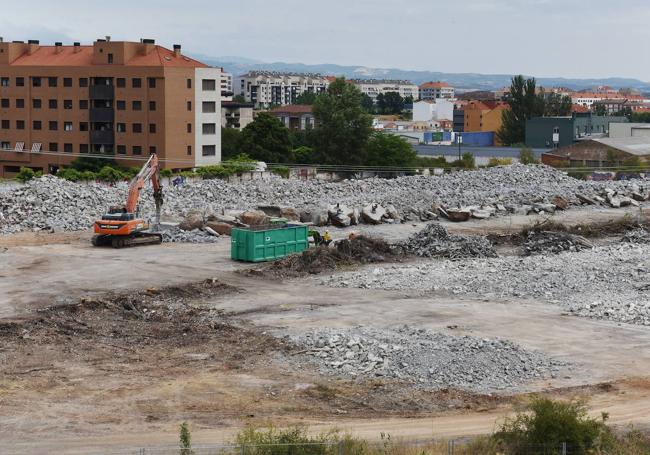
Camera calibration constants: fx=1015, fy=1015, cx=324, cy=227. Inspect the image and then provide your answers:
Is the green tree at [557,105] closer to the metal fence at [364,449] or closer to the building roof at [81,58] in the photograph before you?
the building roof at [81,58]

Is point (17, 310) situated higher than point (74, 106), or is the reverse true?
point (74, 106)

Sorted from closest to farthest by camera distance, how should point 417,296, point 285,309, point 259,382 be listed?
point 259,382 < point 285,309 < point 417,296

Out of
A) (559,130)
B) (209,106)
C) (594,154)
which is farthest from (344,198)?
(559,130)

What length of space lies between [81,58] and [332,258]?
5113cm

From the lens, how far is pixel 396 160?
84.1m

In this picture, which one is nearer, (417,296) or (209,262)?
(417,296)

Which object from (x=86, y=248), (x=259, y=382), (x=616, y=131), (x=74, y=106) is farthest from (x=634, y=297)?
(x=616, y=131)

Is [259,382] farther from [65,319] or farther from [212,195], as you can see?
[212,195]

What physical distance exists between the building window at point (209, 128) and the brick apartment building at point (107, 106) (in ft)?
0.26

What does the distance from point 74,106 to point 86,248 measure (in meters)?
43.4

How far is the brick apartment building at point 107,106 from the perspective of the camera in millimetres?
78000

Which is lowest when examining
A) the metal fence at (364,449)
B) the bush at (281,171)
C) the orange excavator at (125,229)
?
the metal fence at (364,449)

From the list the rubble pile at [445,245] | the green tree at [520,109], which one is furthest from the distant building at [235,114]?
the rubble pile at [445,245]

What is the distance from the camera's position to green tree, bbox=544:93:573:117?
139m
